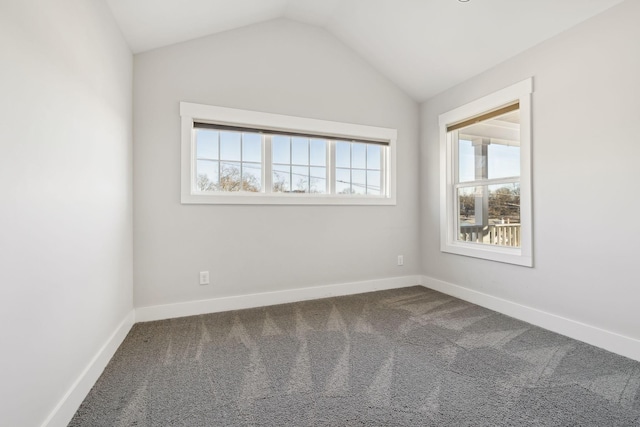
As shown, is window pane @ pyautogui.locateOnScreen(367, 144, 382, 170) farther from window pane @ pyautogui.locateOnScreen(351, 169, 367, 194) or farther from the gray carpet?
the gray carpet

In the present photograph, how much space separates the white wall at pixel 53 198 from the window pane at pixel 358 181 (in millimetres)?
2394

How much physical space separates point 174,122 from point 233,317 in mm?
1887

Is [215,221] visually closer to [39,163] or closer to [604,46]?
[39,163]

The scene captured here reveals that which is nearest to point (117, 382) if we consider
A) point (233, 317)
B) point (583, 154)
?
point (233, 317)

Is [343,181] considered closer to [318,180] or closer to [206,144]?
[318,180]

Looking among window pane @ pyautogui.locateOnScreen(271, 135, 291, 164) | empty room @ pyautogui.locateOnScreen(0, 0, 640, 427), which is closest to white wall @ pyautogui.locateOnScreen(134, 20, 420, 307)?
empty room @ pyautogui.locateOnScreen(0, 0, 640, 427)

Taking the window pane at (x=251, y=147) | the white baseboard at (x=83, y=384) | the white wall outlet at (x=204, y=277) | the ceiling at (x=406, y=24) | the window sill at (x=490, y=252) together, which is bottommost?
the white baseboard at (x=83, y=384)

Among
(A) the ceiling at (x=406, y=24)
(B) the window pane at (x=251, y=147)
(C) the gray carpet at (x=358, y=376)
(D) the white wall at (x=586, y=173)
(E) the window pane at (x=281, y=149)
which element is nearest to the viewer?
(C) the gray carpet at (x=358, y=376)

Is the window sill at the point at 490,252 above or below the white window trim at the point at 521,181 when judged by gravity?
below

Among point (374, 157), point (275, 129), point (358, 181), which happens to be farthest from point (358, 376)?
point (374, 157)

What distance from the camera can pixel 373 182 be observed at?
3.75 metres

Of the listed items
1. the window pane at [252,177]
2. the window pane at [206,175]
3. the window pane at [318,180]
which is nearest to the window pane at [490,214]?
the window pane at [318,180]

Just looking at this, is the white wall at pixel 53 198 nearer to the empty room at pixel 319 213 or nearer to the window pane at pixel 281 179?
the empty room at pixel 319 213

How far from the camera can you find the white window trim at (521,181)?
103 inches
